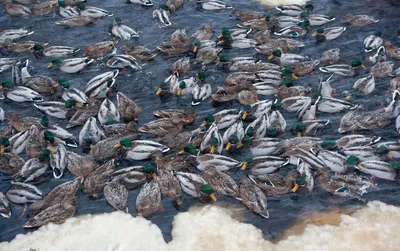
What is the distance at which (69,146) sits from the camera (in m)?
13.4

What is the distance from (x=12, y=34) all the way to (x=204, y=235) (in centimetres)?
1275

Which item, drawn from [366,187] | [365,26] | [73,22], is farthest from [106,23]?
[366,187]

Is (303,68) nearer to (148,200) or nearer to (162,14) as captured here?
(162,14)

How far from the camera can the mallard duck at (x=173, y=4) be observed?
1989 centimetres

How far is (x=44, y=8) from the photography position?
2005cm

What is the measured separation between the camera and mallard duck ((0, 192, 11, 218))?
1135 centimetres

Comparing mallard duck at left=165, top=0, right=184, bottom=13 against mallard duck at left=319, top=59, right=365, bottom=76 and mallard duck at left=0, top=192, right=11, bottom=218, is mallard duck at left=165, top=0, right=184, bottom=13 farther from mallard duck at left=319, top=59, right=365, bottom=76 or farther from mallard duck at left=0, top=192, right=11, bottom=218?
mallard duck at left=0, top=192, right=11, bottom=218

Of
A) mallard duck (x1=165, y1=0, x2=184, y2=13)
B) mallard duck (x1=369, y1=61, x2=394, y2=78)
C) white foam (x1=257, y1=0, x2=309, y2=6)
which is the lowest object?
mallard duck (x1=165, y1=0, x2=184, y2=13)

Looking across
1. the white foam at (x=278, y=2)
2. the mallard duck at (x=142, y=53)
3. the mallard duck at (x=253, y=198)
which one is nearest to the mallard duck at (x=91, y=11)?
the mallard duck at (x=142, y=53)

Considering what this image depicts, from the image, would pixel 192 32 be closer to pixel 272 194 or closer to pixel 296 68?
pixel 296 68

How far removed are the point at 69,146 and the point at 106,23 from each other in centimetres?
792

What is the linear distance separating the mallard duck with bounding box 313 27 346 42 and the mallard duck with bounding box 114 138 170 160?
29.3ft

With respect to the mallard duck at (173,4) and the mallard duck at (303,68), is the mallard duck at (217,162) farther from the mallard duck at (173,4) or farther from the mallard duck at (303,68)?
the mallard duck at (173,4)

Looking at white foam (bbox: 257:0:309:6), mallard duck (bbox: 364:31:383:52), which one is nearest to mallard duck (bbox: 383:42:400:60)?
mallard duck (bbox: 364:31:383:52)
